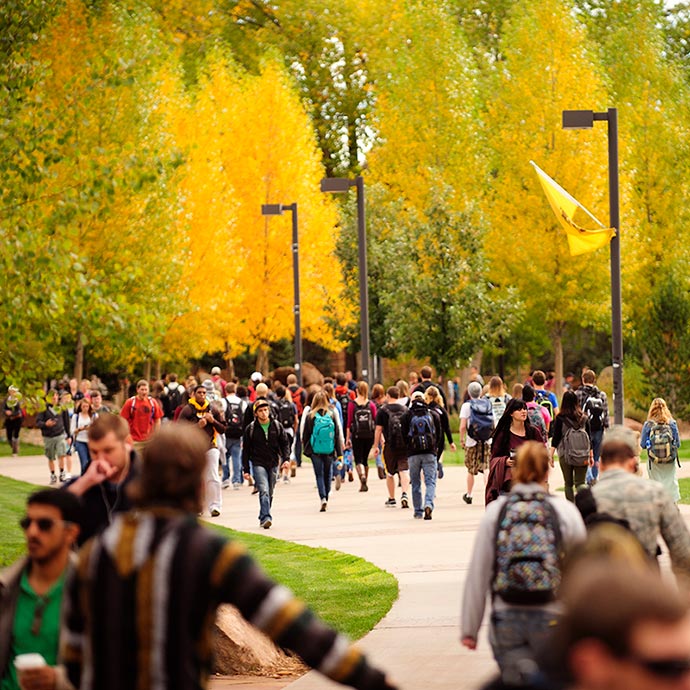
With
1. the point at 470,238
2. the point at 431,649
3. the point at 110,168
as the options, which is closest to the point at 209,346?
the point at 470,238

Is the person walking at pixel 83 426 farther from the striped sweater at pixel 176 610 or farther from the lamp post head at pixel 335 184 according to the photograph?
the striped sweater at pixel 176 610

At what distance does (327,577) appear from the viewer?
1470cm

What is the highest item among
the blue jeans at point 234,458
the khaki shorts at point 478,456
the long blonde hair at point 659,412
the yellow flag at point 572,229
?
the yellow flag at point 572,229

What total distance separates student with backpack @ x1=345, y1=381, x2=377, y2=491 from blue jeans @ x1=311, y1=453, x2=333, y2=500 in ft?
8.33

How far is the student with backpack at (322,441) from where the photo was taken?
20891mm

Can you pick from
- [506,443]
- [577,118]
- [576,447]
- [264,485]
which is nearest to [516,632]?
[506,443]

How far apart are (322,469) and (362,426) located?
8.72 ft

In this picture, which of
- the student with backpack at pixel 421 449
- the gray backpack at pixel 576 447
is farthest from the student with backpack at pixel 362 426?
the gray backpack at pixel 576 447

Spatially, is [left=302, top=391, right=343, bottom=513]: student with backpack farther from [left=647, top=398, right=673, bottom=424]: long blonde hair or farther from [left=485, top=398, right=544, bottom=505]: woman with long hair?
[left=485, top=398, right=544, bottom=505]: woman with long hair

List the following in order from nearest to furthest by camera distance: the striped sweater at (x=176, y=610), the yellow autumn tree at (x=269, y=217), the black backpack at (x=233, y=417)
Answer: the striped sweater at (x=176, y=610), the black backpack at (x=233, y=417), the yellow autumn tree at (x=269, y=217)

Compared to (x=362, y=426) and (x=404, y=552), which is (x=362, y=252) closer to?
(x=362, y=426)

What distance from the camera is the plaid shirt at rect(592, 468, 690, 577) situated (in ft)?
22.9

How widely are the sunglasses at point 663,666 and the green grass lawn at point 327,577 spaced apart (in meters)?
8.78

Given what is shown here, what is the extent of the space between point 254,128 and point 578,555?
43635mm
